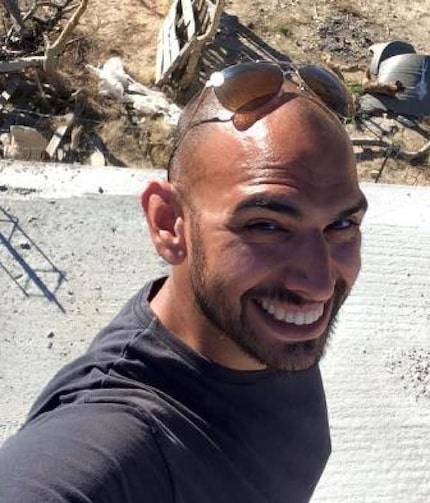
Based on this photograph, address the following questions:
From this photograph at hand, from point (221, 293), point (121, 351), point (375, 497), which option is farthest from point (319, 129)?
point (375, 497)

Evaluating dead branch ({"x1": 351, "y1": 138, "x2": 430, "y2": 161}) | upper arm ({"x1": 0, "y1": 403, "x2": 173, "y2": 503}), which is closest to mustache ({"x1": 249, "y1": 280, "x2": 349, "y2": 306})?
upper arm ({"x1": 0, "y1": 403, "x2": 173, "y2": 503})

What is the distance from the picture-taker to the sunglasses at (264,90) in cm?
166

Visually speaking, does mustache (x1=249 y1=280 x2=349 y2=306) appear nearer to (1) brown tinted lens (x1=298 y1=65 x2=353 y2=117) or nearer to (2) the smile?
→ (2) the smile

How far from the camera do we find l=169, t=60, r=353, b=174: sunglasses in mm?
1658

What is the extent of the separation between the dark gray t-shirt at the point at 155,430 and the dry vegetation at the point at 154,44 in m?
4.43

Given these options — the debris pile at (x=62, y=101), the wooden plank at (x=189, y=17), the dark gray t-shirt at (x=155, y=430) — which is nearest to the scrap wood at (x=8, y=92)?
the debris pile at (x=62, y=101)

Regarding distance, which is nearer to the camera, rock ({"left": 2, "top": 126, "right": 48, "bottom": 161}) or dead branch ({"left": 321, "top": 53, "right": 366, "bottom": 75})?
rock ({"left": 2, "top": 126, "right": 48, "bottom": 161})

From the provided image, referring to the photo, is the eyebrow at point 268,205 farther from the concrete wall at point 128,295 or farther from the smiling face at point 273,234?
the concrete wall at point 128,295

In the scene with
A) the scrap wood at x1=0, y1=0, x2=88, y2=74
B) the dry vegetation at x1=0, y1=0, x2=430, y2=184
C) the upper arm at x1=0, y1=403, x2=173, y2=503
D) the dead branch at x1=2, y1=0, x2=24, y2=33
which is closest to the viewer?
the upper arm at x1=0, y1=403, x2=173, y2=503

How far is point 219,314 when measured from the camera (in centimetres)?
163

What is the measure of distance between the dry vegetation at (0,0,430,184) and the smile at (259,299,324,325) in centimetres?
460

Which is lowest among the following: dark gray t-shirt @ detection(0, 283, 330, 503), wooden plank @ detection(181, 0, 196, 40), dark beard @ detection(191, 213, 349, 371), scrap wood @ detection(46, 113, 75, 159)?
scrap wood @ detection(46, 113, 75, 159)

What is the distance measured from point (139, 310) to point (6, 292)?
214 centimetres

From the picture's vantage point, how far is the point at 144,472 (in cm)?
145
